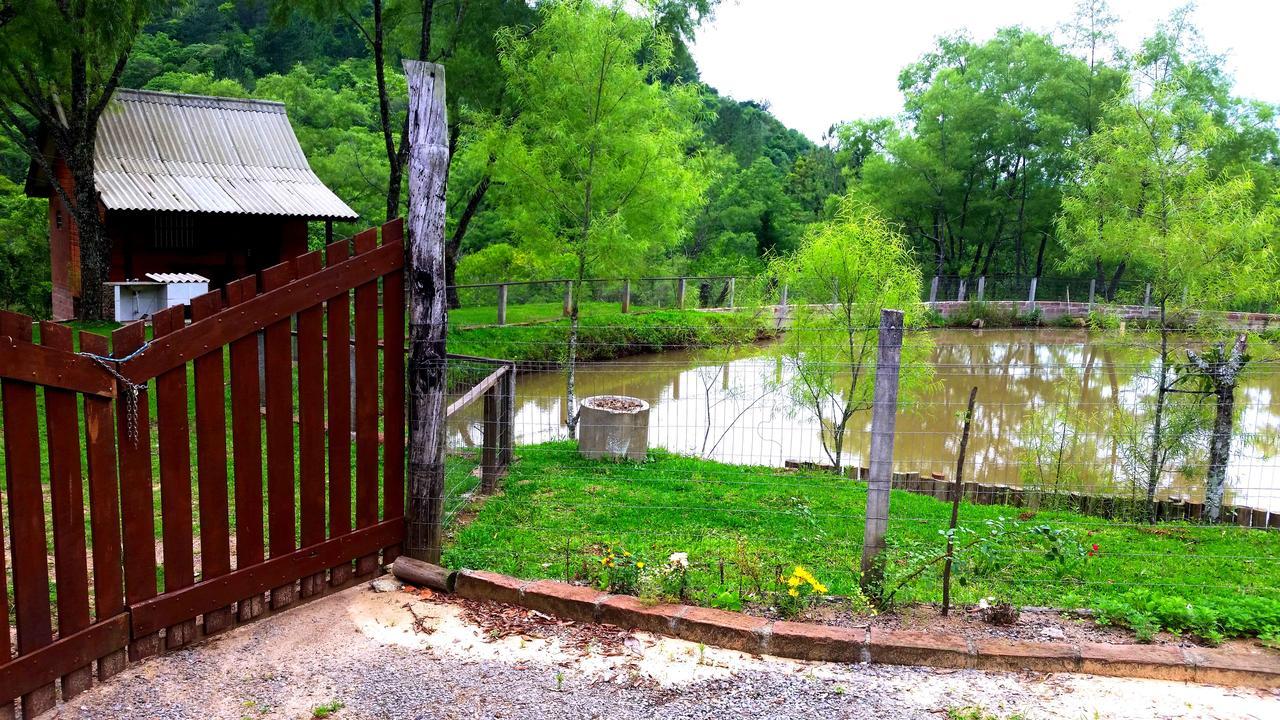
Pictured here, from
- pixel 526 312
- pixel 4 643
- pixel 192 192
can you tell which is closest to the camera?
pixel 4 643

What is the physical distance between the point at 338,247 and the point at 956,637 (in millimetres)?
3477

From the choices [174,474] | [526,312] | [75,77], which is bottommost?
[526,312]

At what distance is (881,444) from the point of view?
4.82 meters

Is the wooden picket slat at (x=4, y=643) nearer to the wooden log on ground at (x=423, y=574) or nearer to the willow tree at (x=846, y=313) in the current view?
the wooden log on ground at (x=423, y=574)

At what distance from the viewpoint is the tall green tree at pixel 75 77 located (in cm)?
1228

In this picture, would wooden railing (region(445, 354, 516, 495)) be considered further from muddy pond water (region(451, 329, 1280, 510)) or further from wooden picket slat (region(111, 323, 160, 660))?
wooden picket slat (region(111, 323, 160, 660))

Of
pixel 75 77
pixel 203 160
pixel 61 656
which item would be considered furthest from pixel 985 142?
pixel 61 656

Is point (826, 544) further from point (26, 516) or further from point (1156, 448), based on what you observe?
point (1156, 448)

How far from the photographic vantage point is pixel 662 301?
25.1 metres

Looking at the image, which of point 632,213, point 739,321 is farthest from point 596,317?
point 632,213

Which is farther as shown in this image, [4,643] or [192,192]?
[192,192]

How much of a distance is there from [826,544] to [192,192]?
51.0 ft

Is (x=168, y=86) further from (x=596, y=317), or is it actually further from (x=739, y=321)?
(x=739, y=321)

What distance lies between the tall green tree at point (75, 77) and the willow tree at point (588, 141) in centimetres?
557
